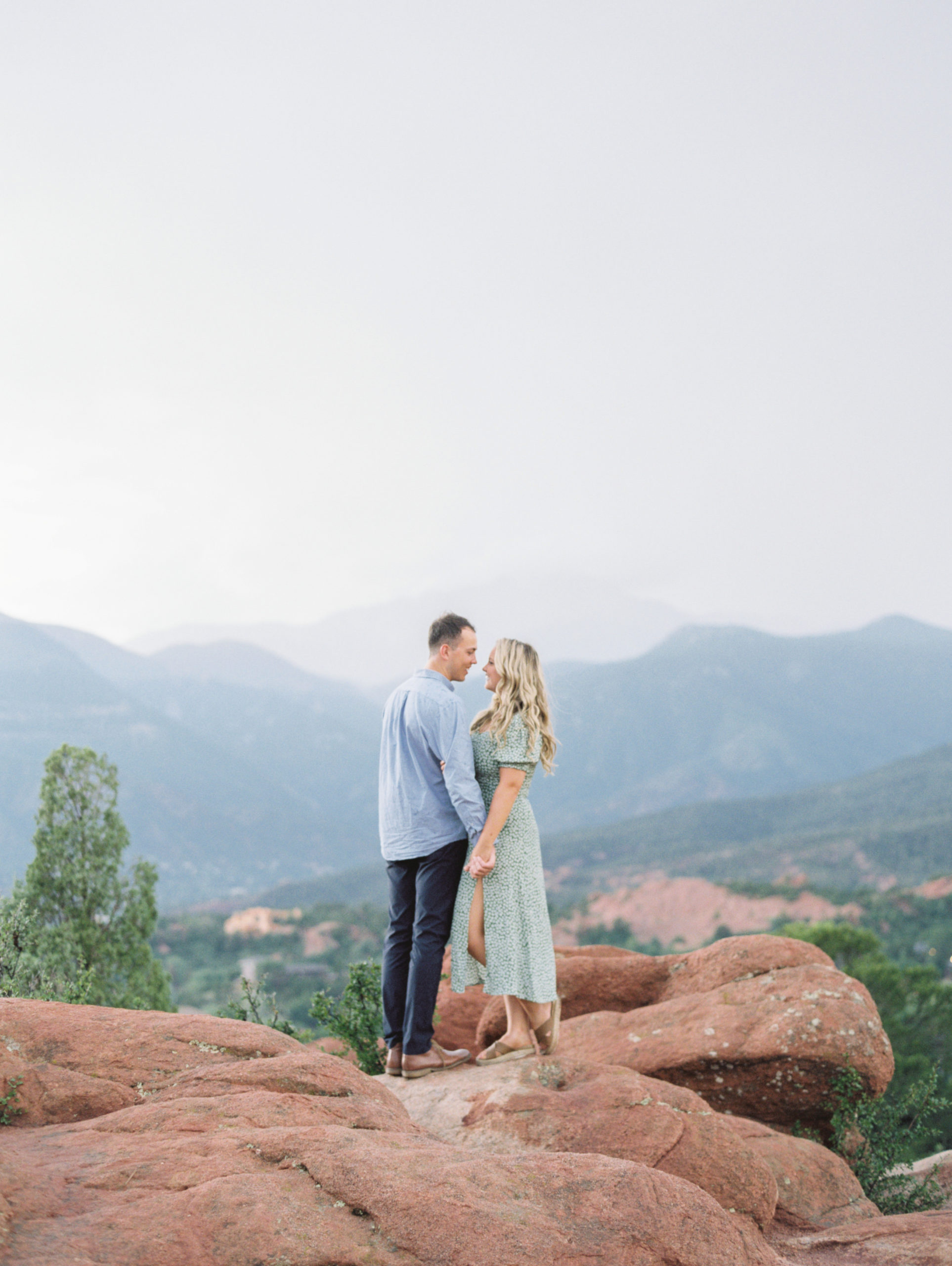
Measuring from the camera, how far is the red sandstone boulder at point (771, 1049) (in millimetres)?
6504

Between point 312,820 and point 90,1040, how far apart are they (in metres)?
190

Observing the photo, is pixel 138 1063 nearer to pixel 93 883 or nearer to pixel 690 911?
pixel 93 883

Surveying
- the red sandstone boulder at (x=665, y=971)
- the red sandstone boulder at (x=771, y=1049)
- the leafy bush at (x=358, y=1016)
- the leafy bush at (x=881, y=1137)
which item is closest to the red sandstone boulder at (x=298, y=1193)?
the red sandstone boulder at (x=771, y=1049)

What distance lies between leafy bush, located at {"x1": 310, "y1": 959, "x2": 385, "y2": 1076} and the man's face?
334cm

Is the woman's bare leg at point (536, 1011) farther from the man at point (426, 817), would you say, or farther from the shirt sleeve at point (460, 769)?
the shirt sleeve at point (460, 769)

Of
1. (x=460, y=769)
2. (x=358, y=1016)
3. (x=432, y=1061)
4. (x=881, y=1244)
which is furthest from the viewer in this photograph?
(x=358, y=1016)

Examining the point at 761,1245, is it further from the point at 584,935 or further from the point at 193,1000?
the point at 584,935

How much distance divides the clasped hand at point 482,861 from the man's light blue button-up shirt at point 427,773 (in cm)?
10

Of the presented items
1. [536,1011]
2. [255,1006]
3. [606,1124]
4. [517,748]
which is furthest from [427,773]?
[255,1006]

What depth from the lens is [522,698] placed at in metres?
5.57

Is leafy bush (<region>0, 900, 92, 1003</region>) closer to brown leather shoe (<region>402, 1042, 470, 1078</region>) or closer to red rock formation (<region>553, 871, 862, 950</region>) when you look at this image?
brown leather shoe (<region>402, 1042, 470, 1078</region>)

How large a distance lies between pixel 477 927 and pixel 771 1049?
2.50 m

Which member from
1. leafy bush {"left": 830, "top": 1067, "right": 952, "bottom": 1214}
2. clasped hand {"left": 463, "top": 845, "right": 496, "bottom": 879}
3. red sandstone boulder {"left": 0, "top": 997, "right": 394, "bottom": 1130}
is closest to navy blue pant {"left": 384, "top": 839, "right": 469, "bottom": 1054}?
clasped hand {"left": 463, "top": 845, "right": 496, "bottom": 879}

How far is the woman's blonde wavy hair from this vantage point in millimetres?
5555
